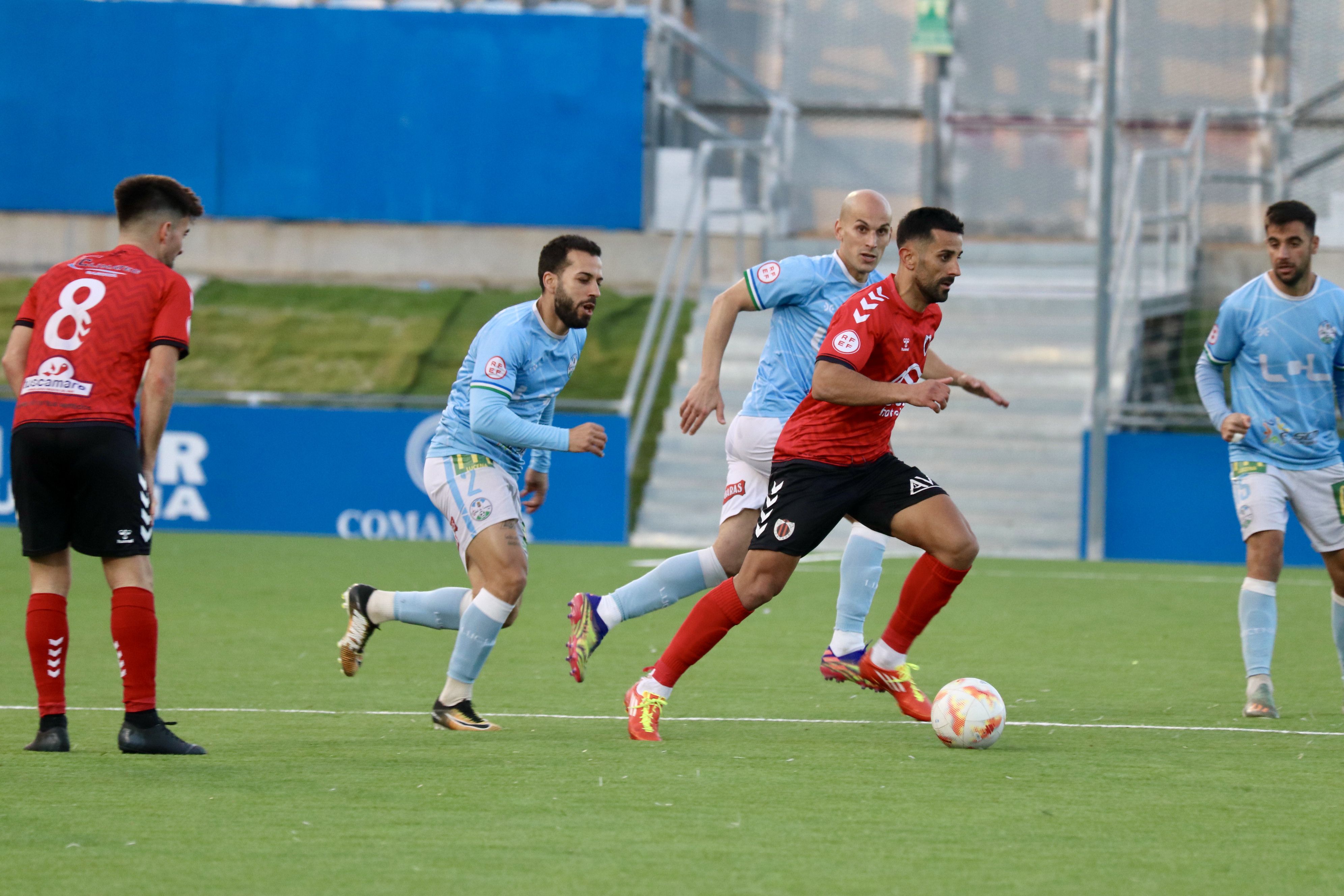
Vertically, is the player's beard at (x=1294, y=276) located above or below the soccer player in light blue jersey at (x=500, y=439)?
above

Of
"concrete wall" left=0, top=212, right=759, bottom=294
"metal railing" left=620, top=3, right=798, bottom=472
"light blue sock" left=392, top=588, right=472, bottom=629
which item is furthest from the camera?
"concrete wall" left=0, top=212, right=759, bottom=294

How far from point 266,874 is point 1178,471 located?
11.1 meters

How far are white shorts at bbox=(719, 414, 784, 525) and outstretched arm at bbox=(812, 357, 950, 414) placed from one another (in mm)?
969

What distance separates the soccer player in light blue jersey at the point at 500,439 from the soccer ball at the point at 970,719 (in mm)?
1429

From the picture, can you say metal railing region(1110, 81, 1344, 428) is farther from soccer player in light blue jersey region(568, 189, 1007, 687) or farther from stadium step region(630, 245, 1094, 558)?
soccer player in light blue jersey region(568, 189, 1007, 687)

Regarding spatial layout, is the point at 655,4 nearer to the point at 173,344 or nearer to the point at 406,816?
the point at 173,344

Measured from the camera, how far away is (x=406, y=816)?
451cm

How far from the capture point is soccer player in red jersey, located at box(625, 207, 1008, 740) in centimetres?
580

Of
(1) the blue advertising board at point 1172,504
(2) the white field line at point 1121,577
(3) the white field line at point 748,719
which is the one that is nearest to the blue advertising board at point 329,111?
(1) the blue advertising board at point 1172,504

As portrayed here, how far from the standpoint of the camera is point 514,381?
6070 millimetres

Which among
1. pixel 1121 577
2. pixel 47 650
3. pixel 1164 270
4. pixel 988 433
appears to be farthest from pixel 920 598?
pixel 1164 270

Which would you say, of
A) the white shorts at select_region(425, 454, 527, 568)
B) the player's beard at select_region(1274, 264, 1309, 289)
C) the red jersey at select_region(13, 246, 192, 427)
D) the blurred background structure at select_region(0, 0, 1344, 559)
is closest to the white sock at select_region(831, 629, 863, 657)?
the white shorts at select_region(425, 454, 527, 568)

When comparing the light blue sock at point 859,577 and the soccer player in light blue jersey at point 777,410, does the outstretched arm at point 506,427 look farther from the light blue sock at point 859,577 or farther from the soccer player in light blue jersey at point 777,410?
the light blue sock at point 859,577

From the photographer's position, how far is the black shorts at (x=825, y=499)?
5898 mm
